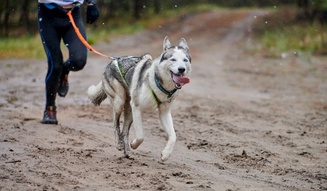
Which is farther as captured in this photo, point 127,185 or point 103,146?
point 103,146

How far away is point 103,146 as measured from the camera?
21.4ft

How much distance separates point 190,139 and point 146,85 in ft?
5.94

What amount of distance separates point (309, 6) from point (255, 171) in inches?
1115

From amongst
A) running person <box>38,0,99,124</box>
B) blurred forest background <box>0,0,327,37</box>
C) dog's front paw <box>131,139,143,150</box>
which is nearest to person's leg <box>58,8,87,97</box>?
running person <box>38,0,99,124</box>

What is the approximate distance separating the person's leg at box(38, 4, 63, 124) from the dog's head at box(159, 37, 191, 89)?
6.59ft

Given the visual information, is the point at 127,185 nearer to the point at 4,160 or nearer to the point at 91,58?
the point at 4,160

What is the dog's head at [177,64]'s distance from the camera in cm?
534

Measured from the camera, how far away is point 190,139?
7262 millimetres

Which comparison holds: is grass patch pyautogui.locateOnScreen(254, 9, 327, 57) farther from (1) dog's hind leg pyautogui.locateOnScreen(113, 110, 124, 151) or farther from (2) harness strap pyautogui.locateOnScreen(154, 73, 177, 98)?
(2) harness strap pyautogui.locateOnScreen(154, 73, 177, 98)

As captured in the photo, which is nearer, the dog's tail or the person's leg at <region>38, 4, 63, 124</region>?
the dog's tail

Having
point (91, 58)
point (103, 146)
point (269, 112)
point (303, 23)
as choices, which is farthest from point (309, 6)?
point (103, 146)

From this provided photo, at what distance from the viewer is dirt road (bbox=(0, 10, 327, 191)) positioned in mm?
5047

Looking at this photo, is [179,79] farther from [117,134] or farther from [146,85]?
[117,134]

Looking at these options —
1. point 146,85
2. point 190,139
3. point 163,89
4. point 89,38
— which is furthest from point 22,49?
point 163,89
